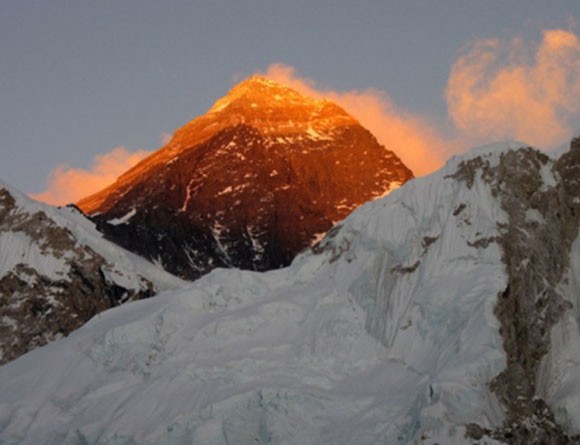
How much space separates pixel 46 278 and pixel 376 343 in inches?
1531

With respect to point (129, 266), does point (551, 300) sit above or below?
below

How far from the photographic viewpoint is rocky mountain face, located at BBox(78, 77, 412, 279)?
493 feet

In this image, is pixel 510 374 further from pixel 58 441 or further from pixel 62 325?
pixel 62 325

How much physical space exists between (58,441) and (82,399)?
3.08 meters

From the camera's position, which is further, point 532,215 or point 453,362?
point 532,215

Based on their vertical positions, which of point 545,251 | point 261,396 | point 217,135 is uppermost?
point 217,135

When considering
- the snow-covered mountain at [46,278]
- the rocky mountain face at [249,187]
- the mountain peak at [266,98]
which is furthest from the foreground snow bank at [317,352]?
the mountain peak at [266,98]

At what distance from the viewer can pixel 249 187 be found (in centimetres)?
16225

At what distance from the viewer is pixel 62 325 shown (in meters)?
101

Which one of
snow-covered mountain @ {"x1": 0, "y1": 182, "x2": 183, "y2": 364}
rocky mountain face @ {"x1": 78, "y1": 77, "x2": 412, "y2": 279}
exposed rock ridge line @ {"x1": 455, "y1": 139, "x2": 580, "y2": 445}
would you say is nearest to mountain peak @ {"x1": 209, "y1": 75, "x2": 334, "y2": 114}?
rocky mountain face @ {"x1": 78, "y1": 77, "x2": 412, "y2": 279}

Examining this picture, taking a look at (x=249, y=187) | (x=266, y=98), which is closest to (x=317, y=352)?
(x=249, y=187)

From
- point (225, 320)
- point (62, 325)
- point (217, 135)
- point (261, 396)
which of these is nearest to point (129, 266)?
point (62, 325)

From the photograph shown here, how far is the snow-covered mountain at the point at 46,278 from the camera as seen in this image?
100500 mm

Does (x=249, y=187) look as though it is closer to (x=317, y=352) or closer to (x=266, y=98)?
(x=266, y=98)
